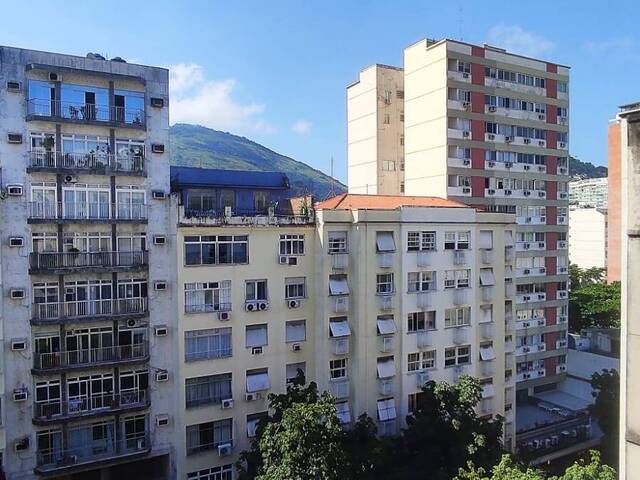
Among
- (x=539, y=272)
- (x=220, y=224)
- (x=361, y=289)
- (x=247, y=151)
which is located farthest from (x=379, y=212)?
(x=247, y=151)

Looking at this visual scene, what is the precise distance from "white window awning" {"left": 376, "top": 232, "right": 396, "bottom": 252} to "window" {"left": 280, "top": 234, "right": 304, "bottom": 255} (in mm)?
3316

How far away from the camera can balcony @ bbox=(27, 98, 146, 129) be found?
18.2m

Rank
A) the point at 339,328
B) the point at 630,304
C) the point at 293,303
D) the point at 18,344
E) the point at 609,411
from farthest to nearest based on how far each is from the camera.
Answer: the point at 609,411
the point at 339,328
the point at 293,303
the point at 18,344
the point at 630,304

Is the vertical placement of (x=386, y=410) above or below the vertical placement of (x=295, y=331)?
below

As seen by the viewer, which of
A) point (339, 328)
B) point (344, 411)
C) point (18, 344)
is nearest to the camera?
point (18, 344)

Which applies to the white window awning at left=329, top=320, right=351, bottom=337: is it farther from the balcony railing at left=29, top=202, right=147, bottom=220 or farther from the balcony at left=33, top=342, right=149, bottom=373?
the balcony railing at left=29, top=202, right=147, bottom=220

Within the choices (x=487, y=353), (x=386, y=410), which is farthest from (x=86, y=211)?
(x=487, y=353)

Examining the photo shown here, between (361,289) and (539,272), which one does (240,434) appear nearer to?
(361,289)

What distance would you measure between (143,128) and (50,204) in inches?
171

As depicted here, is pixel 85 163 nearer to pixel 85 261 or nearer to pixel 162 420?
pixel 85 261

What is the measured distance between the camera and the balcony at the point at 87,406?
18.0 meters

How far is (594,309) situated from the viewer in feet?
153

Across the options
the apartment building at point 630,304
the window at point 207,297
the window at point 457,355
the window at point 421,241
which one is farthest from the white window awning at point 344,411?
the apartment building at point 630,304

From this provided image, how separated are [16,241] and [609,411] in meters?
27.5
